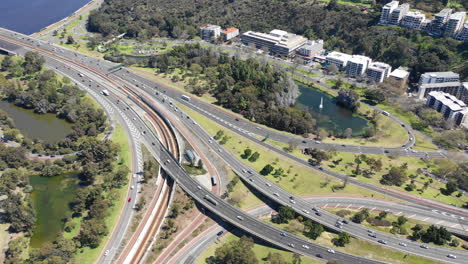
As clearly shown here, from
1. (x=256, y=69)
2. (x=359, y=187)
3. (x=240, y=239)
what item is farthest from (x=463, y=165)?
(x=256, y=69)

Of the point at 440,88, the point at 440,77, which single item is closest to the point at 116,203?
the point at 440,88

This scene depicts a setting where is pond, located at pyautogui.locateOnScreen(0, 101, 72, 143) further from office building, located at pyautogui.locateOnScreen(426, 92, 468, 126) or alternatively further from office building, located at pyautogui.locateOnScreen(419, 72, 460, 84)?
office building, located at pyautogui.locateOnScreen(419, 72, 460, 84)

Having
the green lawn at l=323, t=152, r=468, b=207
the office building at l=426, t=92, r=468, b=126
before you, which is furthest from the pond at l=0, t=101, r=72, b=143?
the office building at l=426, t=92, r=468, b=126

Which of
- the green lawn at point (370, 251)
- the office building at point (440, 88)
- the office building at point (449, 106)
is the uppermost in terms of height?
the office building at point (440, 88)

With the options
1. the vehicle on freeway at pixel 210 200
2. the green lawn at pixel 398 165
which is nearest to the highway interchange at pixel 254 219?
the vehicle on freeway at pixel 210 200

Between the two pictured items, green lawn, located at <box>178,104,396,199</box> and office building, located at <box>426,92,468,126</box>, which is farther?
office building, located at <box>426,92,468,126</box>

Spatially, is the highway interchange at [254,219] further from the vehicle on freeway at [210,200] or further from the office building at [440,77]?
the office building at [440,77]

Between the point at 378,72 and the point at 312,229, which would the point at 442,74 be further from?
the point at 312,229
